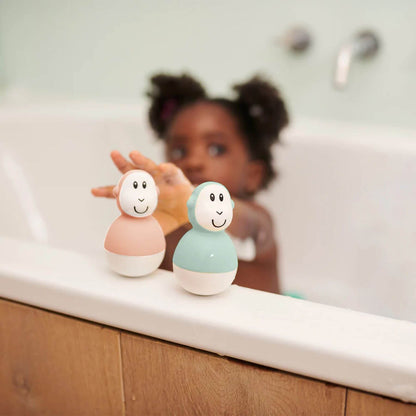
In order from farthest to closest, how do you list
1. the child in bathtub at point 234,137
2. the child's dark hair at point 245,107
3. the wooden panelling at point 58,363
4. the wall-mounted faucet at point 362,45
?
1. the wall-mounted faucet at point 362,45
2. the child's dark hair at point 245,107
3. the child in bathtub at point 234,137
4. the wooden panelling at point 58,363

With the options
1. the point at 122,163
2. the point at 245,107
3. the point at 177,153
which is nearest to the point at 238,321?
the point at 122,163

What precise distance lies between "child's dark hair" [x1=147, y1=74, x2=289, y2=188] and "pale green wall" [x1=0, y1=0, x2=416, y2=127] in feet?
0.47

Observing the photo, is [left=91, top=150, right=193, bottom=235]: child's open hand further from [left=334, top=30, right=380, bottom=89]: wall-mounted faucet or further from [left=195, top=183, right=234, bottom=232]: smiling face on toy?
[left=334, top=30, right=380, bottom=89]: wall-mounted faucet

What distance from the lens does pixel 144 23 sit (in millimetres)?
1415

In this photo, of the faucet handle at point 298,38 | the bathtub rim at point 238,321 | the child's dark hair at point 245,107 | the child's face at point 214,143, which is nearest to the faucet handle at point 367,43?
the faucet handle at point 298,38

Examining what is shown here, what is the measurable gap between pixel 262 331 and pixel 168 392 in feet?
0.47

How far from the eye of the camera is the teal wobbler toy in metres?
0.48

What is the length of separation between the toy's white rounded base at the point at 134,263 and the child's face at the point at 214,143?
1.34 feet

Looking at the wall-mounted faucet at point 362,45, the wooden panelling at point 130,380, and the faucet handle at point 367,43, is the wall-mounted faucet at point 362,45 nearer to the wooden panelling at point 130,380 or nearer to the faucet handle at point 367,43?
the faucet handle at point 367,43

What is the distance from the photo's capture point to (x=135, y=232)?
524 millimetres

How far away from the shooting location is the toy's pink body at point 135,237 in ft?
1.72

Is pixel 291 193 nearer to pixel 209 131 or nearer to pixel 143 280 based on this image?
pixel 209 131

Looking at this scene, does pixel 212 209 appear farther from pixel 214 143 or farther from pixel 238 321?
pixel 214 143

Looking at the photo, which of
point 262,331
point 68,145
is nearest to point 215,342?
point 262,331
